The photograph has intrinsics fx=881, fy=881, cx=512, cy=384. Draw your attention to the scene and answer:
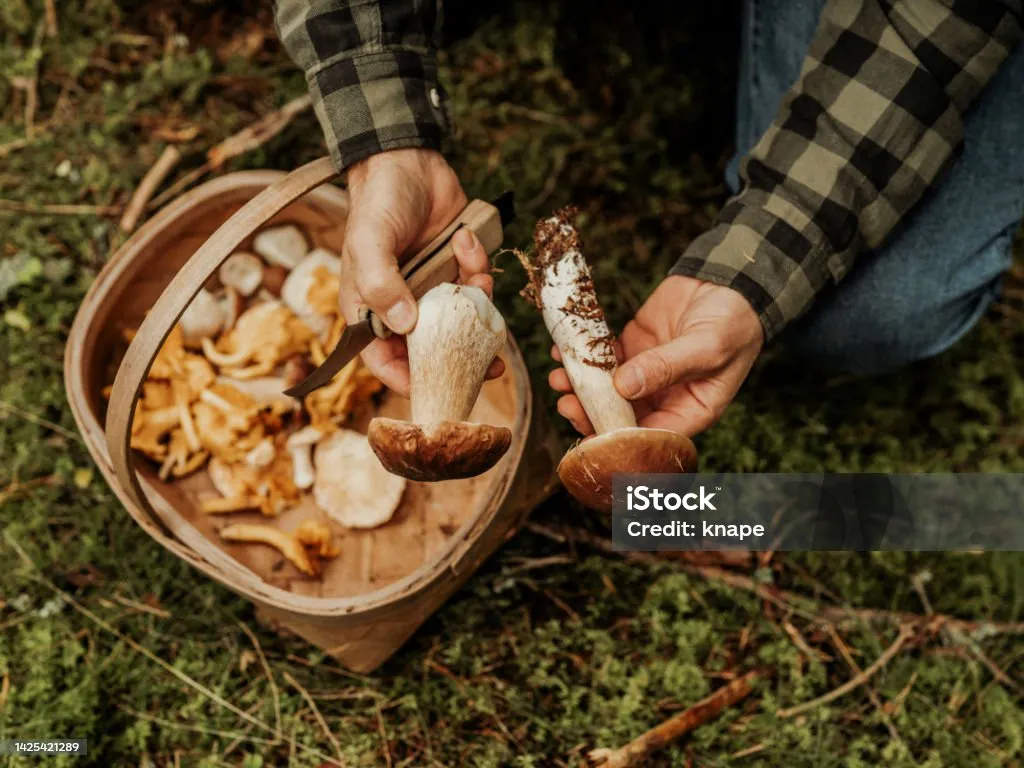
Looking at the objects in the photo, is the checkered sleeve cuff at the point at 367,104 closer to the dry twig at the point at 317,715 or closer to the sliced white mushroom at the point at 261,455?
the sliced white mushroom at the point at 261,455

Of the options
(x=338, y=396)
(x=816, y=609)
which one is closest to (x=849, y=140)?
(x=816, y=609)

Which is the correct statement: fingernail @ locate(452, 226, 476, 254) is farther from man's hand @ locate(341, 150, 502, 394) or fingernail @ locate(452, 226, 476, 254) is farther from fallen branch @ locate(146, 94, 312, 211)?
fallen branch @ locate(146, 94, 312, 211)

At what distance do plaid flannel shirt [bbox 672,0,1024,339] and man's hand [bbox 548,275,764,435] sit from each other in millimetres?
57

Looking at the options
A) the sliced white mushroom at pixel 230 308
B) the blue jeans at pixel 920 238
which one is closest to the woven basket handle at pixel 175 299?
the sliced white mushroom at pixel 230 308

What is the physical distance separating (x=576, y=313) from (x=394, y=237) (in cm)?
48

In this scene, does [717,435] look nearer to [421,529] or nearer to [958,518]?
[958,518]

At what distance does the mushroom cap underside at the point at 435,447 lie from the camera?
1847 millimetres

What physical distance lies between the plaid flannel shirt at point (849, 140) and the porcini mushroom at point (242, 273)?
4.82 ft

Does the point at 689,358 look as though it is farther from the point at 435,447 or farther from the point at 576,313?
the point at 435,447

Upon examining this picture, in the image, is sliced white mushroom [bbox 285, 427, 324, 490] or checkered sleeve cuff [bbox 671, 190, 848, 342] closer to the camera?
checkered sleeve cuff [bbox 671, 190, 848, 342]

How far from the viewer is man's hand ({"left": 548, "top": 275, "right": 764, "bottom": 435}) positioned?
2.02m

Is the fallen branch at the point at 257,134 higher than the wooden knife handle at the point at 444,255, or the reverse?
the fallen branch at the point at 257,134

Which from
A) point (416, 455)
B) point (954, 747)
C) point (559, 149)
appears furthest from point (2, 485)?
point (954, 747)

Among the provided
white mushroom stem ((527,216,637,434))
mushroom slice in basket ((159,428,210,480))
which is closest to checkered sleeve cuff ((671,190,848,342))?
white mushroom stem ((527,216,637,434))
